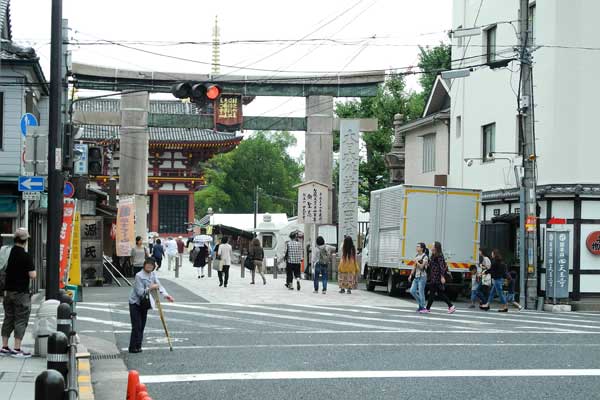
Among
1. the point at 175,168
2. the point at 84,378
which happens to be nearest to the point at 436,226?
the point at 84,378

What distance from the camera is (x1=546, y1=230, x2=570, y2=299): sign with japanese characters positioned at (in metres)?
25.8

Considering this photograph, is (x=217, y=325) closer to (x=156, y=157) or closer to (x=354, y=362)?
(x=354, y=362)

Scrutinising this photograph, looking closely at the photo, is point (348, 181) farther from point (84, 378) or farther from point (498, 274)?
point (84, 378)

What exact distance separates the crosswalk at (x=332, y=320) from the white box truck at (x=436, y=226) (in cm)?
323

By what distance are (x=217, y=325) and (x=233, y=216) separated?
4498 centimetres

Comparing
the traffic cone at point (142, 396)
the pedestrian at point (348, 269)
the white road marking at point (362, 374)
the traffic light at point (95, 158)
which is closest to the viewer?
the traffic cone at point (142, 396)

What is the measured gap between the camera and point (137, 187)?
130 feet

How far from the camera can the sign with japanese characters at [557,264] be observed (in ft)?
84.7

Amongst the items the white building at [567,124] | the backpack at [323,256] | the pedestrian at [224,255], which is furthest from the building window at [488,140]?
the pedestrian at [224,255]

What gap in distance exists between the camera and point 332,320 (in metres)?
20.1

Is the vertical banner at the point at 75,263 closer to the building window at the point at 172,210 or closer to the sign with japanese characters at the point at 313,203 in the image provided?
the sign with japanese characters at the point at 313,203

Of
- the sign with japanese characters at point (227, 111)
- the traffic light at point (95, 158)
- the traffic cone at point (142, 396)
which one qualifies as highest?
the sign with japanese characters at point (227, 111)

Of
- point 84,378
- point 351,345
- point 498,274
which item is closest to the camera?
point 84,378

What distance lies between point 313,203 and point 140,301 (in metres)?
22.6
